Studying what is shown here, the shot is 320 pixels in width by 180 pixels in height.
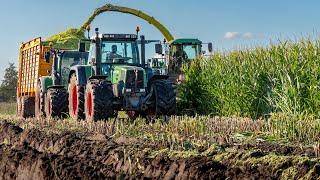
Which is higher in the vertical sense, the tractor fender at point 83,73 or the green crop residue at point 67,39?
the green crop residue at point 67,39

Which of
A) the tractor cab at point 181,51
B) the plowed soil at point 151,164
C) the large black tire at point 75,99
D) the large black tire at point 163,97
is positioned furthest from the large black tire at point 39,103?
the plowed soil at point 151,164

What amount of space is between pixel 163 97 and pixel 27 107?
6.51m

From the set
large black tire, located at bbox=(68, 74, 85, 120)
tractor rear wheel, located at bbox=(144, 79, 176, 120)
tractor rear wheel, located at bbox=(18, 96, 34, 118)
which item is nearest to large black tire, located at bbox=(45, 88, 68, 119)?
large black tire, located at bbox=(68, 74, 85, 120)

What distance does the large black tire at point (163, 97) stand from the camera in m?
13.0

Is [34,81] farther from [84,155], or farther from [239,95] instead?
[84,155]

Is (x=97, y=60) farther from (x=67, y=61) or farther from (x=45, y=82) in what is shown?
(x=45, y=82)

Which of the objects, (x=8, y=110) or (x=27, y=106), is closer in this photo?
(x=27, y=106)

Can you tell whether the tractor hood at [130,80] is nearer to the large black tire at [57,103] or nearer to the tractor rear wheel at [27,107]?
the large black tire at [57,103]

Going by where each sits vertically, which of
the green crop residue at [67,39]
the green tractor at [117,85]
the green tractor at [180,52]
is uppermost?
the green crop residue at [67,39]

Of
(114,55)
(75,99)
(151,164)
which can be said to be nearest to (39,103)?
(75,99)

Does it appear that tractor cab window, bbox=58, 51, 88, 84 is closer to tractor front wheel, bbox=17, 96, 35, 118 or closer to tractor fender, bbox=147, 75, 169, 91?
tractor front wheel, bbox=17, 96, 35, 118

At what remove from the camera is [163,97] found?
13.0m

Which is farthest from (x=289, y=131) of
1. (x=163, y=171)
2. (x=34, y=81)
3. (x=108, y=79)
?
(x=34, y=81)

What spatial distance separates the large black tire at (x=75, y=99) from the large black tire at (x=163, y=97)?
153 centimetres
